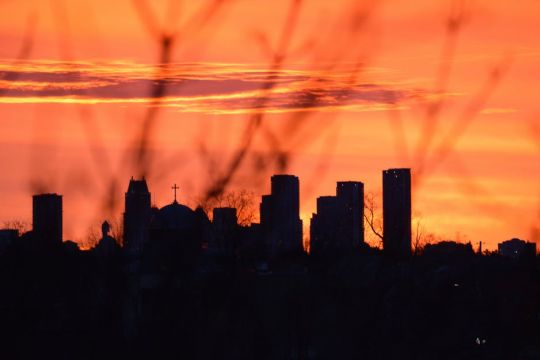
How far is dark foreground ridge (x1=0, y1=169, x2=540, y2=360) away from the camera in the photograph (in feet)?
50.4

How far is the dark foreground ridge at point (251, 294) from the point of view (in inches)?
605

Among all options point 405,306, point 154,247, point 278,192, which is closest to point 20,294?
point 154,247

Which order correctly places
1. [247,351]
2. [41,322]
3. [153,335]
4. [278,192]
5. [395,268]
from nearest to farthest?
[278,192] < [153,335] < [247,351] < [41,322] < [395,268]

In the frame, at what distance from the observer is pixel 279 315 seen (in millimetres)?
50875

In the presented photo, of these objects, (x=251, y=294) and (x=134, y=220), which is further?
(x=251, y=294)

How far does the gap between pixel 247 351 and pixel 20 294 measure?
10475 millimetres

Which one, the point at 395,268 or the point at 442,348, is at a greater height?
the point at 395,268

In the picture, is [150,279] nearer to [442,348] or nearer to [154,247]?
[154,247]

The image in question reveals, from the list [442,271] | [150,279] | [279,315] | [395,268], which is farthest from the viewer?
[442,271]

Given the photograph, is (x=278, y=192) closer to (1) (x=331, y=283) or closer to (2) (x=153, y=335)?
(2) (x=153, y=335)

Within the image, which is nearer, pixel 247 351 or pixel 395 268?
pixel 247 351

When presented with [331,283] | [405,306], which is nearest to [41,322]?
[331,283]

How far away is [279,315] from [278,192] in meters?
36.9

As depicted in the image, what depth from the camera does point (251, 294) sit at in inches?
949
